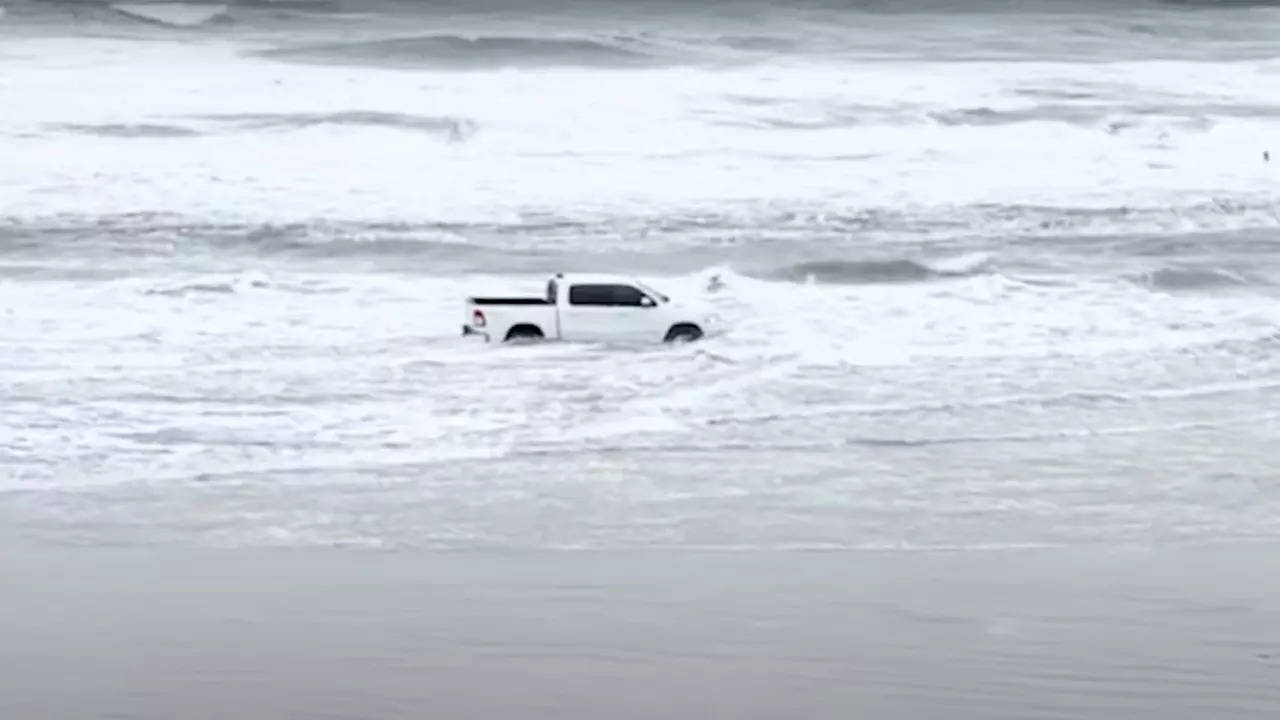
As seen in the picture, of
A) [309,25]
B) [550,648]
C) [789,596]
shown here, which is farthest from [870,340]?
[309,25]

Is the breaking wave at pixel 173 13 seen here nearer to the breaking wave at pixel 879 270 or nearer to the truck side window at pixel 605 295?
the breaking wave at pixel 879 270

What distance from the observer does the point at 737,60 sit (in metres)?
29.9

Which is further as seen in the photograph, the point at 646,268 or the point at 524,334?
the point at 646,268

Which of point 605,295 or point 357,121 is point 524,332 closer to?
point 605,295

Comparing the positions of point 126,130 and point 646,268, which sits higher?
point 126,130

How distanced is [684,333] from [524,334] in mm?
1269

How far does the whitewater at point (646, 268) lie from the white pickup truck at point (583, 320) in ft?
1.12

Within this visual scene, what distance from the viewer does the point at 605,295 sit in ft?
55.3

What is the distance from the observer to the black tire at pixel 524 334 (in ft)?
54.4

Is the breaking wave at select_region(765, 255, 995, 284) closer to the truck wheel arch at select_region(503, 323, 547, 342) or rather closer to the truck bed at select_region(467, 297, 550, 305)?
the truck bed at select_region(467, 297, 550, 305)

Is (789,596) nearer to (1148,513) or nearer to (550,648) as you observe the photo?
(550,648)

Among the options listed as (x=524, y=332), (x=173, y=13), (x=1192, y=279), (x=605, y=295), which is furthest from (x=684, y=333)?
(x=173, y=13)

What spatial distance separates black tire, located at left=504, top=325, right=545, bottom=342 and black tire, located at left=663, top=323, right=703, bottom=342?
1009 mm

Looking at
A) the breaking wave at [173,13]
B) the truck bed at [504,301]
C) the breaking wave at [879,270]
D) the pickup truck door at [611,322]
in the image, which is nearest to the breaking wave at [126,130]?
the breaking wave at [173,13]
